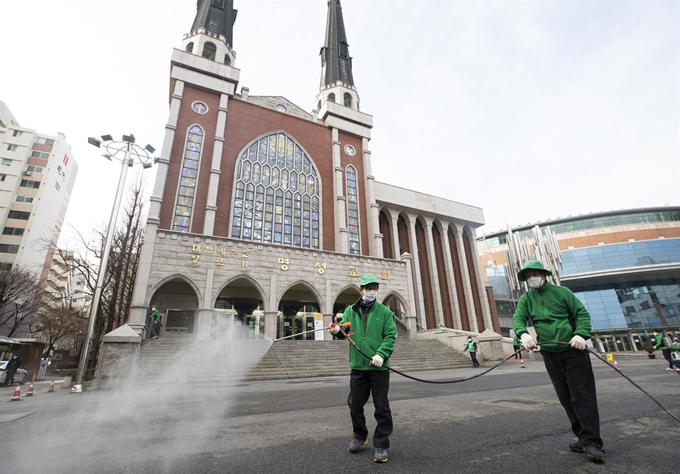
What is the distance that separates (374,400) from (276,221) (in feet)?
73.3

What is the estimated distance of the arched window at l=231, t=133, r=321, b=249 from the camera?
24000 millimetres

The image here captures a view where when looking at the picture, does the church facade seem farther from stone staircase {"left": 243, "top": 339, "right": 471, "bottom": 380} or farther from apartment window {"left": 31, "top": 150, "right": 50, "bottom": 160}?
apartment window {"left": 31, "top": 150, "right": 50, "bottom": 160}

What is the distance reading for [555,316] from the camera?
130 inches

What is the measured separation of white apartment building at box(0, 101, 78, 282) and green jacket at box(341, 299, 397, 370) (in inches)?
2004

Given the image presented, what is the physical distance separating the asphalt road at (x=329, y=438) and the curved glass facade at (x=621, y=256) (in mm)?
49984

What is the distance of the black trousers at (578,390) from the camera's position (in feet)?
9.30

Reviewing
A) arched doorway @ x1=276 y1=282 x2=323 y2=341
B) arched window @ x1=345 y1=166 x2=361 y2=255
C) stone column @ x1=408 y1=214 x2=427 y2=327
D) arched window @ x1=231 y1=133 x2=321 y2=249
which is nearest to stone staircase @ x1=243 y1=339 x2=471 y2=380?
arched doorway @ x1=276 y1=282 x2=323 y2=341

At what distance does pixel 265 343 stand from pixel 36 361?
2652 cm

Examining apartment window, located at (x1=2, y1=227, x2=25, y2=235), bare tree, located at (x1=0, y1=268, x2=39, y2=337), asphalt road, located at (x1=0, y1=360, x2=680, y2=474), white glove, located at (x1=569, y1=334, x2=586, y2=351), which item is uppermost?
apartment window, located at (x1=2, y1=227, x2=25, y2=235)

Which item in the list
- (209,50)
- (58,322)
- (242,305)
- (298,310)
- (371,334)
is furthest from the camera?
(58,322)

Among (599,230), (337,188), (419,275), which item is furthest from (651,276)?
(337,188)

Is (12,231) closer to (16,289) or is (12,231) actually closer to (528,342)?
(16,289)

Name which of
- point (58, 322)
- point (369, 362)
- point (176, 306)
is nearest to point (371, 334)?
point (369, 362)

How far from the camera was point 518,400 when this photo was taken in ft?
18.4
